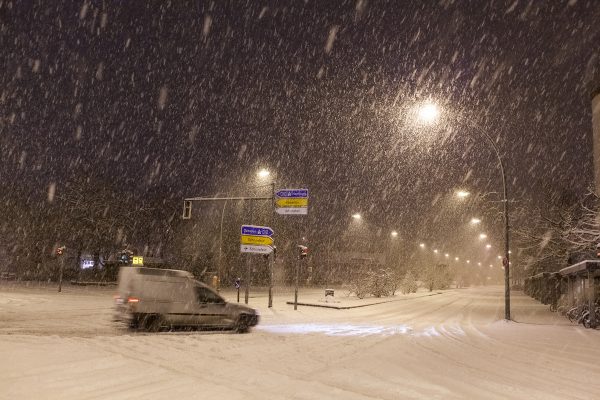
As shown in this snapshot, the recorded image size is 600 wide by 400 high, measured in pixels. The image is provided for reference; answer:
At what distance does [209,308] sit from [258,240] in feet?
33.6

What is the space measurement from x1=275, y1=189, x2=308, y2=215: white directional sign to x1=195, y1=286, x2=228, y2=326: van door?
10.7m

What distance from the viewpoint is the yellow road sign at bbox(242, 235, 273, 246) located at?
942 inches

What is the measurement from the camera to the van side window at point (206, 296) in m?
14.0

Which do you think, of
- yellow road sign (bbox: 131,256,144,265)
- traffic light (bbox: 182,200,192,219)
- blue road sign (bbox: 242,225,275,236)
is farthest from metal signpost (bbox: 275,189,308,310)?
yellow road sign (bbox: 131,256,144,265)

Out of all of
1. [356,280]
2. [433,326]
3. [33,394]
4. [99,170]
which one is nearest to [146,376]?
[33,394]

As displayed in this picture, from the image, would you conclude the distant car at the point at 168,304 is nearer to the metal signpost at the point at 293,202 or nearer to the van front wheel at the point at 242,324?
the van front wheel at the point at 242,324

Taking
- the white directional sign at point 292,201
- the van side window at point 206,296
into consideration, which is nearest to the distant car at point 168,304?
the van side window at point 206,296

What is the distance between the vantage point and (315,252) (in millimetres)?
73750

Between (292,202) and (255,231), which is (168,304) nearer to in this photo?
(255,231)

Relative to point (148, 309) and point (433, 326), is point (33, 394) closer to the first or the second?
point (148, 309)

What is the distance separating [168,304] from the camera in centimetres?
1347

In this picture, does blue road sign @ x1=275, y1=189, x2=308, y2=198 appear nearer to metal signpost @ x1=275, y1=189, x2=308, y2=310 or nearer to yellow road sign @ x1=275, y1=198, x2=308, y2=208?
metal signpost @ x1=275, y1=189, x2=308, y2=310

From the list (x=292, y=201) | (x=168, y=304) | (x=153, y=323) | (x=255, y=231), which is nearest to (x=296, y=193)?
(x=292, y=201)

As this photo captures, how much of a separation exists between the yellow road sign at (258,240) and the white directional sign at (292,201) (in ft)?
5.00
